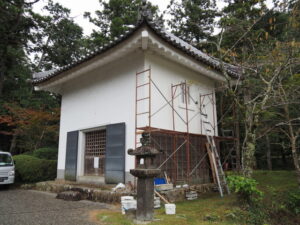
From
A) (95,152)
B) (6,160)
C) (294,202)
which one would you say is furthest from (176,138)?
(6,160)

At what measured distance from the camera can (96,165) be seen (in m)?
9.30

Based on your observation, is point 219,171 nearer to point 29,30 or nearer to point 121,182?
point 121,182

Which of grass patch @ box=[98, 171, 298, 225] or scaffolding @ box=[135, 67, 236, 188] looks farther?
scaffolding @ box=[135, 67, 236, 188]

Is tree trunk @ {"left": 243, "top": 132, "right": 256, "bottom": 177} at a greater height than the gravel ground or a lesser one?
greater

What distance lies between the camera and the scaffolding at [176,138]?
773 cm

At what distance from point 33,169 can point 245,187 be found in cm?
962

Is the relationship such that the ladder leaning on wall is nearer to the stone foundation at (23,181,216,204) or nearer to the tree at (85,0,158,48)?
the stone foundation at (23,181,216,204)

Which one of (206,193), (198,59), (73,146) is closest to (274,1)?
(198,59)

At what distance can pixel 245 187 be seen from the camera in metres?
5.58

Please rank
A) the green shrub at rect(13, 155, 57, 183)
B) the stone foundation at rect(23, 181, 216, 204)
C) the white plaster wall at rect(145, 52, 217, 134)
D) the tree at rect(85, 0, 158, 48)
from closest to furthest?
the stone foundation at rect(23, 181, 216, 204) < the white plaster wall at rect(145, 52, 217, 134) < the green shrub at rect(13, 155, 57, 183) < the tree at rect(85, 0, 158, 48)

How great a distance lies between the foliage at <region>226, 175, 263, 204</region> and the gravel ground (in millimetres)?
3357

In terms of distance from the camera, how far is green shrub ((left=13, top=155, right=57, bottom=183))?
36.4 ft

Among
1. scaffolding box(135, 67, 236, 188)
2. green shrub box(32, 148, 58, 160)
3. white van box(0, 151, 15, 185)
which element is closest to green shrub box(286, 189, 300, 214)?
scaffolding box(135, 67, 236, 188)

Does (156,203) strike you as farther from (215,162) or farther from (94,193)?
(215,162)
